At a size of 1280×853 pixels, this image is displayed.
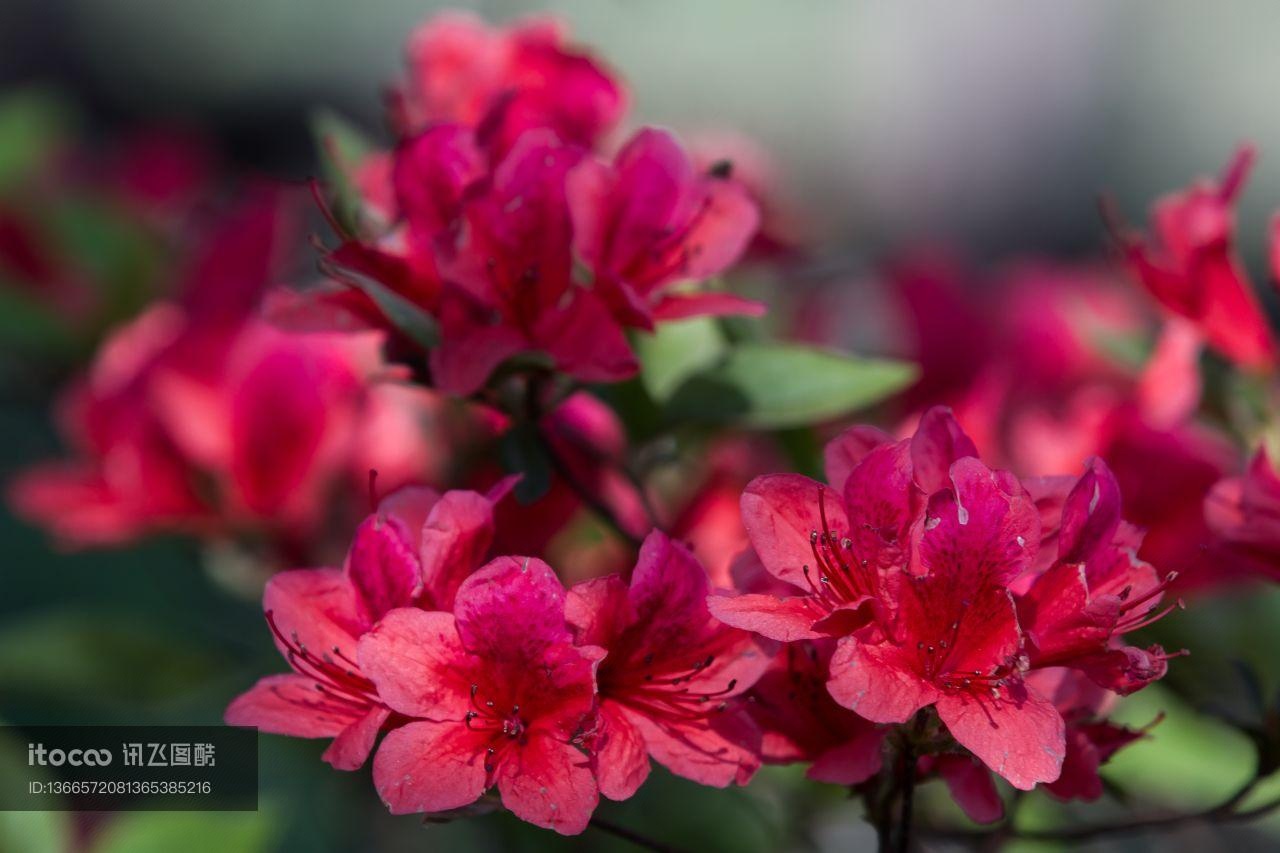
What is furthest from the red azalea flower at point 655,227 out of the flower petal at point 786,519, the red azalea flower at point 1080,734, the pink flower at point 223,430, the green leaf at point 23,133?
the green leaf at point 23,133

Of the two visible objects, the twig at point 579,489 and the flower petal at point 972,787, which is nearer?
the flower petal at point 972,787

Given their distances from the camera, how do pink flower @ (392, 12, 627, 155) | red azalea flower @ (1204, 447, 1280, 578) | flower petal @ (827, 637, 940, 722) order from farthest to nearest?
pink flower @ (392, 12, 627, 155) < red azalea flower @ (1204, 447, 1280, 578) < flower petal @ (827, 637, 940, 722)

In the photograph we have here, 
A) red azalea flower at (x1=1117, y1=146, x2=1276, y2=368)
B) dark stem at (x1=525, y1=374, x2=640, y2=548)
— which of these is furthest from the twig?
red azalea flower at (x1=1117, y1=146, x2=1276, y2=368)

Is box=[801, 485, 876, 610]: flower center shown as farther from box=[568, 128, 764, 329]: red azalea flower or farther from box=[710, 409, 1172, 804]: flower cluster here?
box=[568, 128, 764, 329]: red azalea flower

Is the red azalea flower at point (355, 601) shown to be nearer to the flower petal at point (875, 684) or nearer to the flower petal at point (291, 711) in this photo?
the flower petal at point (291, 711)

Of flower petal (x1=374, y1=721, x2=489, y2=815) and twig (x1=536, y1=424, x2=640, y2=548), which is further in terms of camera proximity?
twig (x1=536, y1=424, x2=640, y2=548)

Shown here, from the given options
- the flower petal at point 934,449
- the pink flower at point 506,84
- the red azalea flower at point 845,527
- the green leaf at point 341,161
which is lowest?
the red azalea flower at point 845,527

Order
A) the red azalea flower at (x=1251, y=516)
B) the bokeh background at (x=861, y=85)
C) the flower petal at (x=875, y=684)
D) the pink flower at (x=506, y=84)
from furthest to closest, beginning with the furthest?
the bokeh background at (x=861, y=85) < the pink flower at (x=506, y=84) < the red azalea flower at (x=1251, y=516) < the flower petal at (x=875, y=684)
